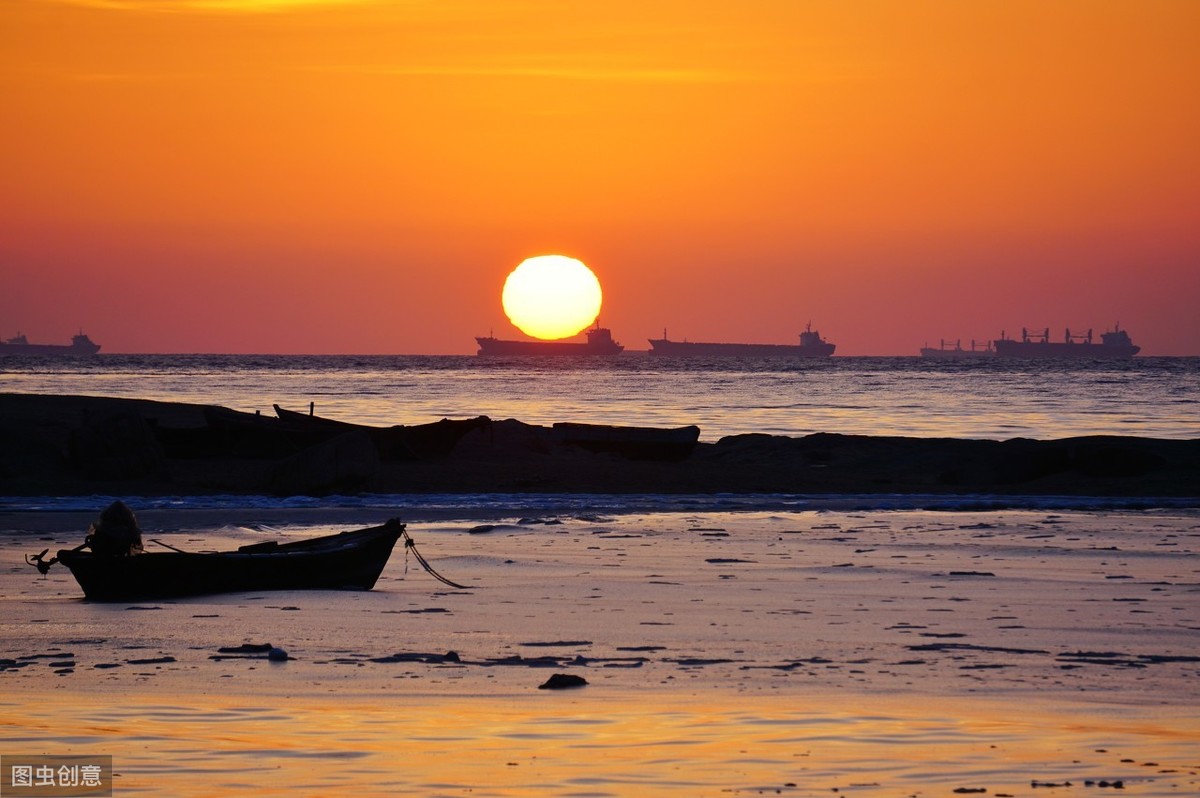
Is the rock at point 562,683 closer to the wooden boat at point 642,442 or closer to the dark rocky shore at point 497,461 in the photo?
the dark rocky shore at point 497,461

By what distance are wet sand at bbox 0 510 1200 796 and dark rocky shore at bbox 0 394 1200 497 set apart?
35.6 feet

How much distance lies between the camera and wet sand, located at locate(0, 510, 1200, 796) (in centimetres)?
789

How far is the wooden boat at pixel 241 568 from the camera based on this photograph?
47.4 feet

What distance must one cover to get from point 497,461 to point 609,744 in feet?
82.8

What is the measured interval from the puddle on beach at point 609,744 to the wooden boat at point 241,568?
4.95m

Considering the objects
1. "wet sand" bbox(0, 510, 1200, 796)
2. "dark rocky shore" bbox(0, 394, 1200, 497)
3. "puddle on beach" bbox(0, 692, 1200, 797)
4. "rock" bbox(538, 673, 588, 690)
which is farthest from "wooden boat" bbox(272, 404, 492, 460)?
"puddle on beach" bbox(0, 692, 1200, 797)

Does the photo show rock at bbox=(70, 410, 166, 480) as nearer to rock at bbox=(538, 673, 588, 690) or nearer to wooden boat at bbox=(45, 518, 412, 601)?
wooden boat at bbox=(45, 518, 412, 601)

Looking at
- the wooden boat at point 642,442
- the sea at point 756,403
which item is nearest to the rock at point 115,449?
the sea at point 756,403

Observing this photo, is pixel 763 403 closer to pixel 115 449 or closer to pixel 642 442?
pixel 642 442

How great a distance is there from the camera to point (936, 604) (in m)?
14.1

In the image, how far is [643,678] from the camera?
10469mm

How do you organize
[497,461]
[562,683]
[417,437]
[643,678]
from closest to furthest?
1. [562,683]
2. [643,678]
3. [497,461]
4. [417,437]

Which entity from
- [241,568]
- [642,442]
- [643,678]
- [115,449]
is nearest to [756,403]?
[642,442]

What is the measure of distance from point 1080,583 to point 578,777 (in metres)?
9.53
